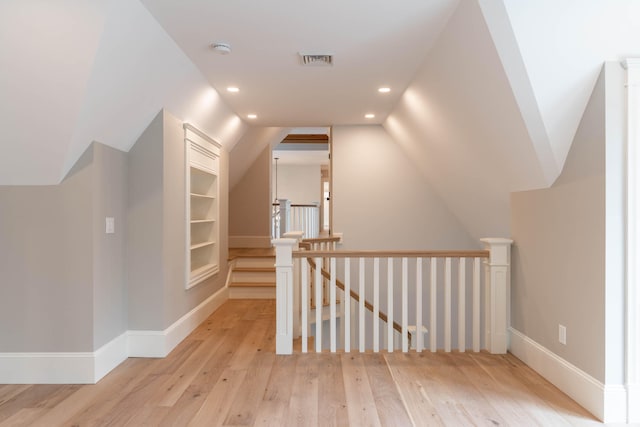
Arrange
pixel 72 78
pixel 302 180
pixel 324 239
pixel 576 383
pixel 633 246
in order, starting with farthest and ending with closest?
1. pixel 302 180
2. pixel 324 239
3. pixel 576 383
4. pixel 72 78
5. pixel 633 246

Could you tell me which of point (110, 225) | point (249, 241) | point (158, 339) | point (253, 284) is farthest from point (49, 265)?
point (249, 241)

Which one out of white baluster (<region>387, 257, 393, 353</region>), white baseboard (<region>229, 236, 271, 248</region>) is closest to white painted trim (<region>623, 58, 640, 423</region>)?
white baluster (<region>387, 257, 393, 353</region>)

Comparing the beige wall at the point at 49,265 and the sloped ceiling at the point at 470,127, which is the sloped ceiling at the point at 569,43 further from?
the beige wall at the point at 49,265

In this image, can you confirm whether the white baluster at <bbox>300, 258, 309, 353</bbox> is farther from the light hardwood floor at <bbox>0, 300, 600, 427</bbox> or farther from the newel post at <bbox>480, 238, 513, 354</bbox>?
the newel post at <bbox>480, 238, 513, 354</bbox>

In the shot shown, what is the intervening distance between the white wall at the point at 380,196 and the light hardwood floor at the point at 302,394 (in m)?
2.53

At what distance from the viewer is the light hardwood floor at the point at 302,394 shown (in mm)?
2260

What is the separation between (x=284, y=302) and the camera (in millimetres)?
3293

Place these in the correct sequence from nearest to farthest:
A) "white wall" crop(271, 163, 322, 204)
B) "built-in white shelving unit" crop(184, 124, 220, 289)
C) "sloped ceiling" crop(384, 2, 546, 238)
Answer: "sloped ceiling" crop(384, 2, 546, 238), "built-in white shelving unit" crop(184, 124, 220, 289), "white wall" crop(271, 163, 322, 204)

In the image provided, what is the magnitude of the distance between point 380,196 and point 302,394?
3.55 metres

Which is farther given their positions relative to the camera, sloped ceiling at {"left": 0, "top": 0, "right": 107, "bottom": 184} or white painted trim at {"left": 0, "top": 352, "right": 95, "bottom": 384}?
white painted trim at {"left": 0, "top": 352, "right": 95, "bottom": 384}

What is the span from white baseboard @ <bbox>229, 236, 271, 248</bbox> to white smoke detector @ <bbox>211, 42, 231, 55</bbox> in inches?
197

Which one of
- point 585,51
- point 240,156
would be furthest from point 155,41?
point 240,156

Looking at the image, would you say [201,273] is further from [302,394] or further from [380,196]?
[380,196]

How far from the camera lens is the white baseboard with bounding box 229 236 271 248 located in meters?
7.70
